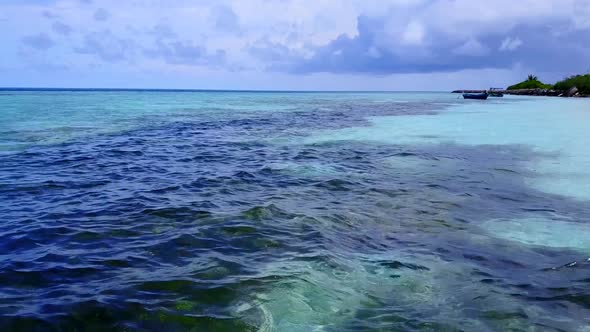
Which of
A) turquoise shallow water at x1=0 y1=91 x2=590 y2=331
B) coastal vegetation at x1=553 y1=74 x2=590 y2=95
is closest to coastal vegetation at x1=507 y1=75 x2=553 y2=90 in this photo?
coastal vegetation at x1=553 y1=74 x2=590 y2=95

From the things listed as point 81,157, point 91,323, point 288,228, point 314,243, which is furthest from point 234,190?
point 81,157

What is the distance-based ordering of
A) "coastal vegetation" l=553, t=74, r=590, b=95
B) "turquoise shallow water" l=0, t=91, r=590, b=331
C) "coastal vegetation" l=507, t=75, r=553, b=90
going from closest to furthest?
"turquoise shallow water" l=0, t=91, r=590, b=331
"coastal vegetation" l=553, t=74, r=590, b=95
"coastal vegetation" l=507, t=75, r=553, b=90

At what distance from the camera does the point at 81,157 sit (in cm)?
1673

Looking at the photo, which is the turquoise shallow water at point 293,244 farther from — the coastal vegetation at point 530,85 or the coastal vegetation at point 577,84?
the coastal vegetation at point 530,85

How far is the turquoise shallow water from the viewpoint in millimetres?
5395

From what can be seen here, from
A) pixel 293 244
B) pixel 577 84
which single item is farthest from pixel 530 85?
pixel 293 244

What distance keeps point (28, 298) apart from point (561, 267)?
7443 millimetres

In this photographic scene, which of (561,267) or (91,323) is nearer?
(91,323)

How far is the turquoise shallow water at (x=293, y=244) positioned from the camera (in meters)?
5.39

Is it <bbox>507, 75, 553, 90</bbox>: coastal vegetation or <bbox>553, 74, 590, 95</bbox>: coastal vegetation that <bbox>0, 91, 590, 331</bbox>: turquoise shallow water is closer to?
<bbox>553, 74, 590, 95</bbox>: coastal vegetation

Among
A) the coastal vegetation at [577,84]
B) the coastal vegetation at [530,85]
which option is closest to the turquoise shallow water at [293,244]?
the coastal vegetation at [577,84]

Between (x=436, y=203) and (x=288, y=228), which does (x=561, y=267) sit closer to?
(x=436, y=203)

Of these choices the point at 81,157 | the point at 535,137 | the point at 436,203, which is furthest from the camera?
the point at 535,137

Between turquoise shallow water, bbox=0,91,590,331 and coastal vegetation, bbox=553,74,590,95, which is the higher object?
coastal vegetation, bbox=553,74,590,95
